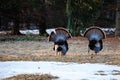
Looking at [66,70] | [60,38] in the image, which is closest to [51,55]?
[60,38]

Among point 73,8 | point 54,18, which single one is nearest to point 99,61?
point 73,8

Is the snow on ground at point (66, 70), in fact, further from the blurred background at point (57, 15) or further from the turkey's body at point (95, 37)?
the blurred background at point (57, 15)

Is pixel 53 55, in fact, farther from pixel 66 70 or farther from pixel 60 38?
pixel 66 70

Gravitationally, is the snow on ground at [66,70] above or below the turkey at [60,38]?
below

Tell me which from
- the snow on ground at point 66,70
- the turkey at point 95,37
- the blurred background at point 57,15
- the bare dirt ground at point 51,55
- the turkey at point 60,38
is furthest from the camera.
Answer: the blurred background at point 57,15

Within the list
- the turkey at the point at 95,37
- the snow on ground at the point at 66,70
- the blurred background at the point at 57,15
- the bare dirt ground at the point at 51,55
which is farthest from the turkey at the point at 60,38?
the blurred background at the point at 57,15

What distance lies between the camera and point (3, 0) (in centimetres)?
3372

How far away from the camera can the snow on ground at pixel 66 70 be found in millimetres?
11359

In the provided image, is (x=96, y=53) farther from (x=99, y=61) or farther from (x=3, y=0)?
(x=3, y=0)

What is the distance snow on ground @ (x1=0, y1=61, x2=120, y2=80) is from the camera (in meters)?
11.4

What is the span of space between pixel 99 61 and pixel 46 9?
23762 millimetres

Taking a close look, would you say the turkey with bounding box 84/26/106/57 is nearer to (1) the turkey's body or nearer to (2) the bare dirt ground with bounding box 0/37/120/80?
(1) the turkey's body

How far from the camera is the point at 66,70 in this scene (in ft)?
40.9

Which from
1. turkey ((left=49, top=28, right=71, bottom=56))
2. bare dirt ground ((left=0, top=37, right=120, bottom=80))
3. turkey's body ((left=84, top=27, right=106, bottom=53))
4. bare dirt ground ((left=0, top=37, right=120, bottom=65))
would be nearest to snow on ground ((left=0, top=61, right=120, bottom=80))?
bare dirt ground ((left=0, top=37, right=120, bottom=80))
